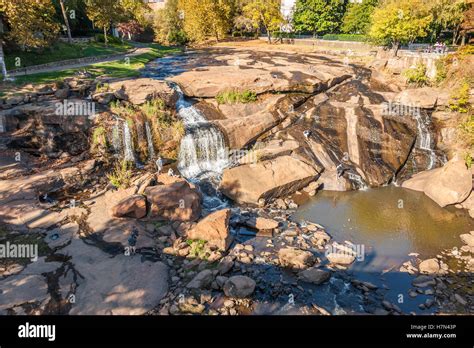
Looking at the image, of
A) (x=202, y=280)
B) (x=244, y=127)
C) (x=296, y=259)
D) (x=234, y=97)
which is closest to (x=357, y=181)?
(x=244, y=127)

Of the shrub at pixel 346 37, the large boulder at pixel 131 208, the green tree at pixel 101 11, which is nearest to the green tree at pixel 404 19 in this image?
the shrub at pixel 346 37

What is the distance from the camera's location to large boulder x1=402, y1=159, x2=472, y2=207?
685 inches

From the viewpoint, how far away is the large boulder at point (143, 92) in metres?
21.7

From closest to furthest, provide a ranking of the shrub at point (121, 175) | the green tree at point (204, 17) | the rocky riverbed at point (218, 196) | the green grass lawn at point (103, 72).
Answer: the rocky riverbed at point (218, 196), the shrub at point (121, 175), the green grass lawn at point (103, 72), the green tree at point (204, 17)

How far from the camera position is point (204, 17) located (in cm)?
5597

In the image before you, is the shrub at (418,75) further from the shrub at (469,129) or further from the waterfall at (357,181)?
the waterfall at (357,181)

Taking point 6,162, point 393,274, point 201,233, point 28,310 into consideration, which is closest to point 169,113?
point 6,162

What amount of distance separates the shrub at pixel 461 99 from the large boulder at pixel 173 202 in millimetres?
19221

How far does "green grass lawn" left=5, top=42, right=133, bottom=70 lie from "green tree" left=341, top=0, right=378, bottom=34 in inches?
1460

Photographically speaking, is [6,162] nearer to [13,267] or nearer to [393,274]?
[13,267]

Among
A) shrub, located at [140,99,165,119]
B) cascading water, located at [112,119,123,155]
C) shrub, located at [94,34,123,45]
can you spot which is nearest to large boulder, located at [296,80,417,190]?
shrub, located at [140,99,165,119]

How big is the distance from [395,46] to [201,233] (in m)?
34.5
